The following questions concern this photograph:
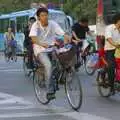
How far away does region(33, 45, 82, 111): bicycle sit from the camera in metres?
10.4

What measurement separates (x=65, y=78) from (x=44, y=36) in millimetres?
968

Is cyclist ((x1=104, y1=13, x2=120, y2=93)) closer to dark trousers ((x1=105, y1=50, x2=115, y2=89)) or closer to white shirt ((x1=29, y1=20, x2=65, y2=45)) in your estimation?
dark trousers ((x1=105, y1=50, x2=115, y2=89))

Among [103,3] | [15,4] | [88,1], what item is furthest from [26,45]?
[15,4]

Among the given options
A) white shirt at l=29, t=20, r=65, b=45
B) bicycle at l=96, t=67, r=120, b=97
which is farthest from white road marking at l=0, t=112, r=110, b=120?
bicycle at l=96, t=67, r=120, b=97

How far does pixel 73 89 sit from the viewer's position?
411 inches

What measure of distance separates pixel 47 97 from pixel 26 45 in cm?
704

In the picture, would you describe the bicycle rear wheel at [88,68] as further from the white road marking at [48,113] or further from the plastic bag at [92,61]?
the white road marking at [48,113]

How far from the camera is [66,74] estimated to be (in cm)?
1066

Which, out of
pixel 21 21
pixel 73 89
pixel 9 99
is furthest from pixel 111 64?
pixel 21 21

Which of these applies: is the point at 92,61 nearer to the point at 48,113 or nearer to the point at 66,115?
the point at 48,113

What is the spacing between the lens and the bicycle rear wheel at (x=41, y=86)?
Result: 36.9ft

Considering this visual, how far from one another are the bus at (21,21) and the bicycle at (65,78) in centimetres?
2490

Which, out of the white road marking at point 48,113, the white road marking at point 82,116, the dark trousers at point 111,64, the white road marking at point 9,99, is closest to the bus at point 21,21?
the white road marking at point 9,99

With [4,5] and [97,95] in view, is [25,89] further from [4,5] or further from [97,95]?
[4,5]
